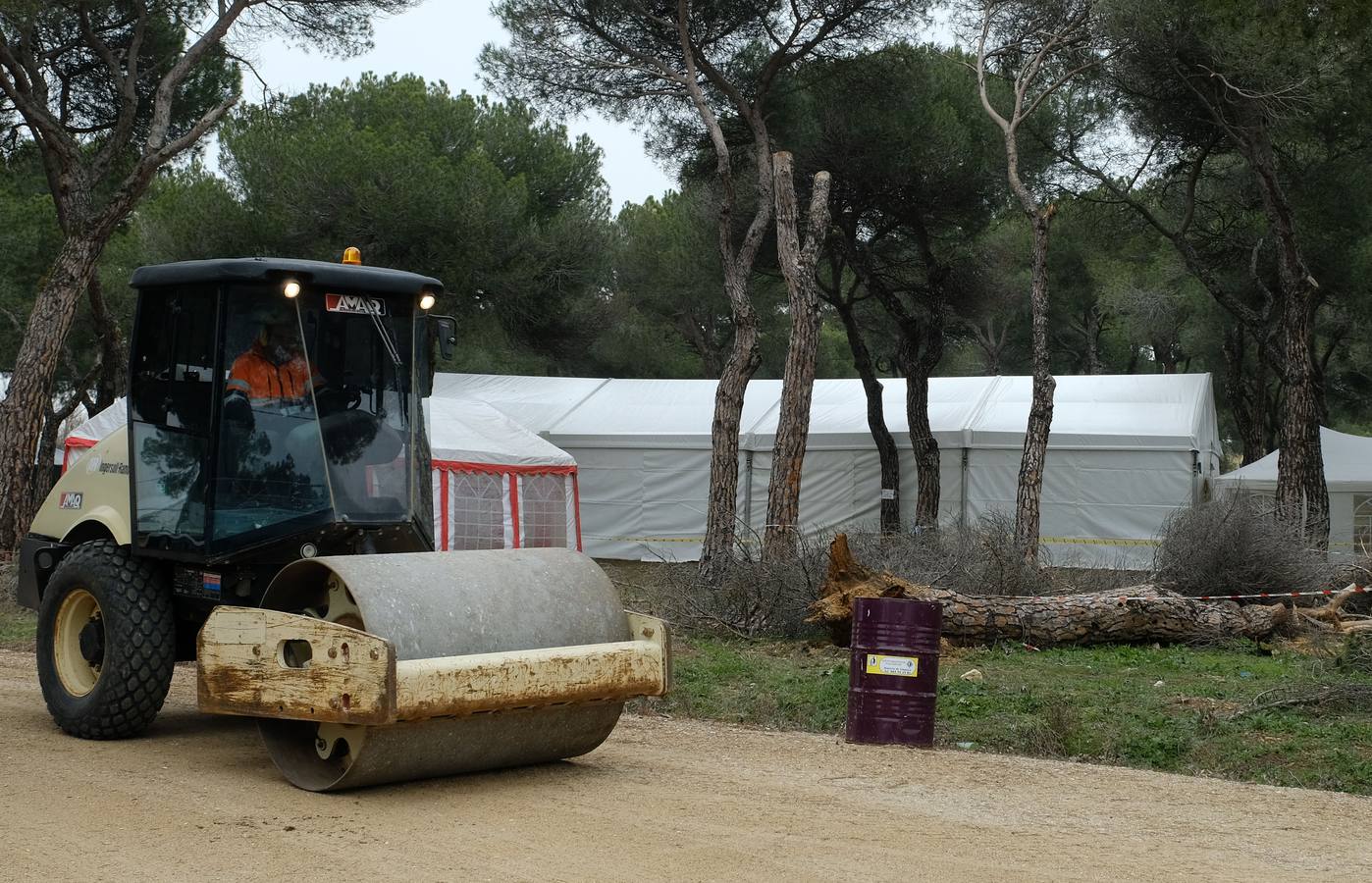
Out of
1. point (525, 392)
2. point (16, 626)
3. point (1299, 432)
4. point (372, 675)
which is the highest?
point (525, 392)

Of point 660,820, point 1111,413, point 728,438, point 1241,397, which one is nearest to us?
point 660,820

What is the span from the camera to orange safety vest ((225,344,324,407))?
655 cm

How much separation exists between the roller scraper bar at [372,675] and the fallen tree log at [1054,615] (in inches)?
211

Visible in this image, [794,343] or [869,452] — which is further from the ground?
[794,343]

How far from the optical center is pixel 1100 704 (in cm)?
871

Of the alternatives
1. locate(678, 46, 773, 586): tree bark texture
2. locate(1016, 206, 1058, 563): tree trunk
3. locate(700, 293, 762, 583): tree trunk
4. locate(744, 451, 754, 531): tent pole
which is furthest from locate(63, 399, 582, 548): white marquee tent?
locate(1016, 206, 1058, 563): tree trunk

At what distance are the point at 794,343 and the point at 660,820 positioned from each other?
10.0 metres

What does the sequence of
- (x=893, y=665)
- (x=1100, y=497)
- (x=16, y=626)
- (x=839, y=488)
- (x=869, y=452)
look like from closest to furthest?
(x=893, y=665) < (x=16, y=626) < (x=1100, y=497) < (x=869, y=452) < (x=839, y=488)

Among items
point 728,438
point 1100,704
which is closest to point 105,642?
point 1100,704

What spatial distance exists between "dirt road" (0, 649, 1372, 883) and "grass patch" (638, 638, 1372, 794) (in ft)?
1.58

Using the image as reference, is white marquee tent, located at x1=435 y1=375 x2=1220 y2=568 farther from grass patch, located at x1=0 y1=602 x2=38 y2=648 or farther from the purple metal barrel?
A: the purple metal barrel

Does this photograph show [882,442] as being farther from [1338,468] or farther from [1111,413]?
[1338,468]

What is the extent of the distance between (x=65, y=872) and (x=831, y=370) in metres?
36.0

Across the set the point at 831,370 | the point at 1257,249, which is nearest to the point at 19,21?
the point at 1257,249
